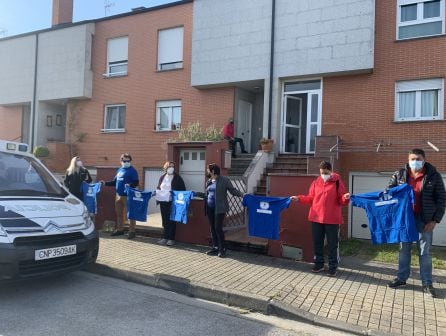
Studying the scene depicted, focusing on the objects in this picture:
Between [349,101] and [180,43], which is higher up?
[180,43]

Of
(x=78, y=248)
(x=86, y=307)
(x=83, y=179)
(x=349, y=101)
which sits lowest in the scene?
(x=86, y=307)

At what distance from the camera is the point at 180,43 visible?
16422 millimetres

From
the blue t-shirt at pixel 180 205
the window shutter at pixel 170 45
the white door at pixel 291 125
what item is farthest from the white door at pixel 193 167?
the window shutter at pixel 170 45

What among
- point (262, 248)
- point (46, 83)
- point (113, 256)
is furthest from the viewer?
point (46, 83)

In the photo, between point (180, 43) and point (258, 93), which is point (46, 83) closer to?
point (180, 43)

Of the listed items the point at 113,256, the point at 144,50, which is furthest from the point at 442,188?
the point at 144,50

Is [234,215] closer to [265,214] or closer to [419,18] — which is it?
[265,214]

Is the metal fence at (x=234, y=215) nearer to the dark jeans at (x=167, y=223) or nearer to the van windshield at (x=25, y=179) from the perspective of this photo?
the dark jeans at (x=167, y=223)

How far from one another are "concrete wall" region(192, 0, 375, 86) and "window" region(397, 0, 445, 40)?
2.95 ft

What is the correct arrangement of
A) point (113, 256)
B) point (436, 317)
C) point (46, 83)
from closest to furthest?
point (436, 317)
point (113, 256)
point (46, 83)

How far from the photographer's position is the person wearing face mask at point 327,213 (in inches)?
279

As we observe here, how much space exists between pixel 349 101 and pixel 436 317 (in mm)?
8695

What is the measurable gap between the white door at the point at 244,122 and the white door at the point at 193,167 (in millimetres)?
4370

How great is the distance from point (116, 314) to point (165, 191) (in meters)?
4.21
